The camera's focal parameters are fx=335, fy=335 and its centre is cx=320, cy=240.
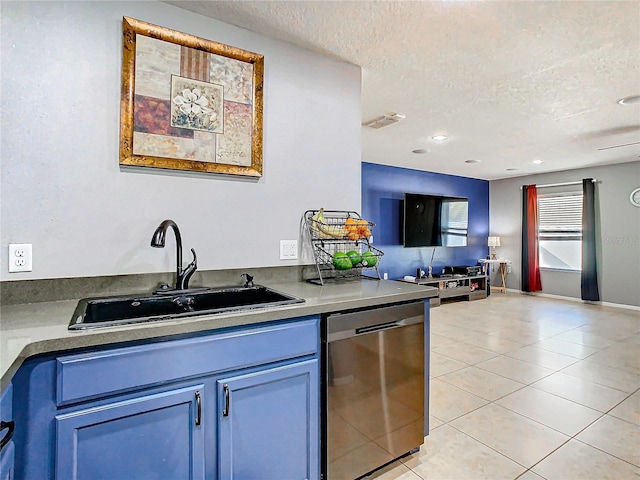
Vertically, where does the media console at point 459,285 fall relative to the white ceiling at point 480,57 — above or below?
below

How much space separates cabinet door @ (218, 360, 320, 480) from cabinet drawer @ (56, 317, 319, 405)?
0.07 meters

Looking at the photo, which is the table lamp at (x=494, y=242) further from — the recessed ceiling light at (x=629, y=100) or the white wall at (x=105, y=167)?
the white wall at (x=105, y=167)

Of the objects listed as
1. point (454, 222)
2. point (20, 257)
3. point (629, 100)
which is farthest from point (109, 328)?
point (454, 222)

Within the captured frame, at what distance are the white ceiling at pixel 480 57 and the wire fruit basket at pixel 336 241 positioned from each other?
1.04 meters

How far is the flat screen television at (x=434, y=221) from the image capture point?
598 centimetres

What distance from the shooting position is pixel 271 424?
135 cm

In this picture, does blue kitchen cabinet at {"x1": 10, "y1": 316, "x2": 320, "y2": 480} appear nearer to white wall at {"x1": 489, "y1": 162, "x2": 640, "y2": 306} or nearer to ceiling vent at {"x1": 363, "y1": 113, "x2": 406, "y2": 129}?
ceiling vent at {"x1": 363, "y1": 113, "x2": 406, "y2": 129}

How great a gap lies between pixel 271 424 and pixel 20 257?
1256 mm

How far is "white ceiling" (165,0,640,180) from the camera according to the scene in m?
1.74

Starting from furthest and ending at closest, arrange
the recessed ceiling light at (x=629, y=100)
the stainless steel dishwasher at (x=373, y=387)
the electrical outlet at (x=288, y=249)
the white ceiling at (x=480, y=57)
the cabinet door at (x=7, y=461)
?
the recessed ceiling light at (x=629, y=100)
the electrical outlet at (x=288, y=249)
the white ceiling at (x=480, y=57)
the stainless steel dishwasher at (x=373, y=387)
the cabinet door at (x=7, y=461)

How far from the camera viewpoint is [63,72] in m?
1.48

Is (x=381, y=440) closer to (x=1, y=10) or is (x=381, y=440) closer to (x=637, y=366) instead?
(x=1, y=10)

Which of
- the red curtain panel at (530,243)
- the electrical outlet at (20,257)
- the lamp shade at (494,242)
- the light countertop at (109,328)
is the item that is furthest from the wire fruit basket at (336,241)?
the lamp shade at (494,242)

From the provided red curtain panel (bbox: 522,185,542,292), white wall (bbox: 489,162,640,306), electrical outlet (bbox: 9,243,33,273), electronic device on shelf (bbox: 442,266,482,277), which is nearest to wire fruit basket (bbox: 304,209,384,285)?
electrical outlet (bbox: 9,243,33,273)
